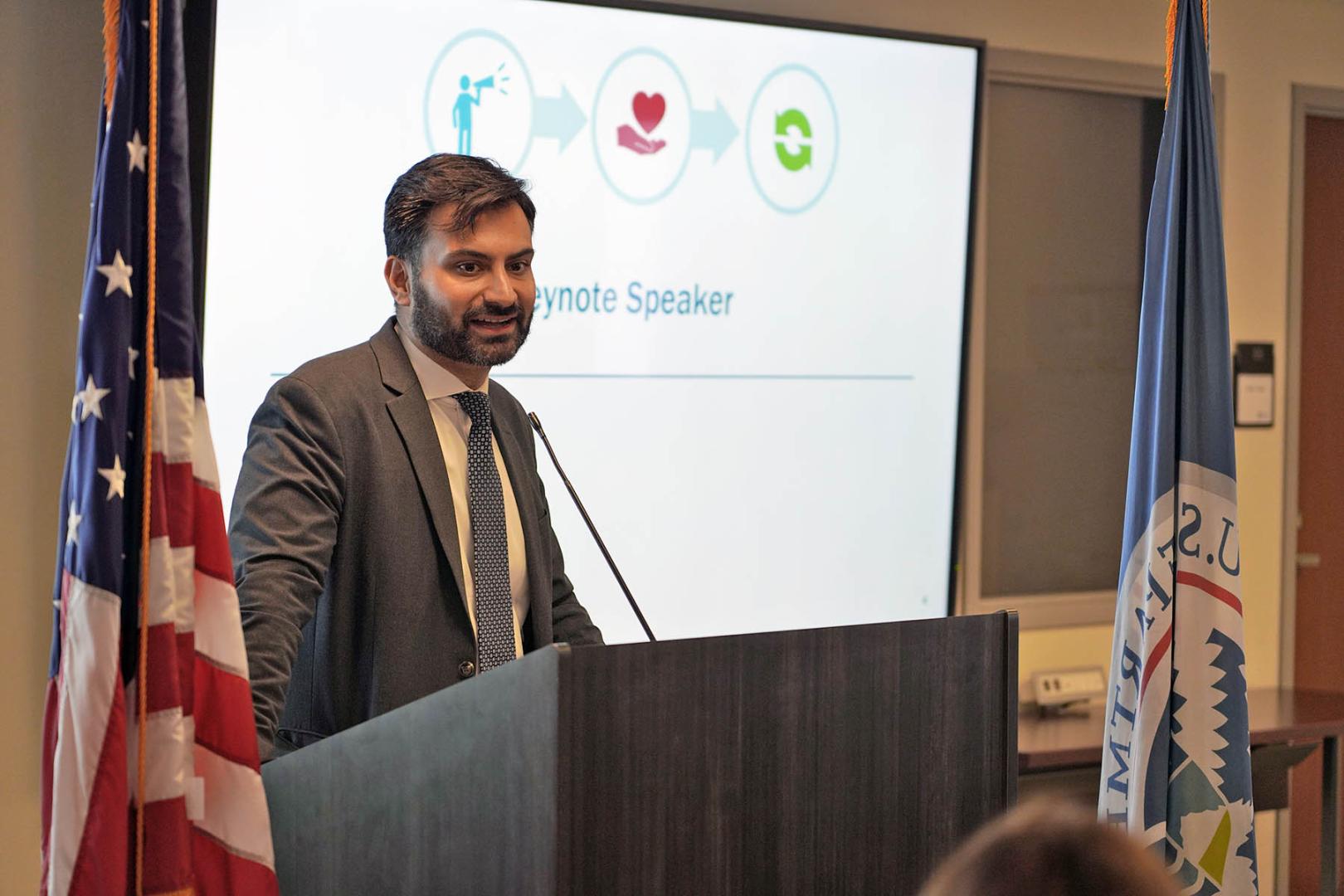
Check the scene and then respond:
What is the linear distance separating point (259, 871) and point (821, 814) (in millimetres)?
667

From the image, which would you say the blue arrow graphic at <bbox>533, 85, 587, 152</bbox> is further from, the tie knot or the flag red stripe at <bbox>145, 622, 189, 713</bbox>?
the flag red stripe at <bbox>145, 622, 189, 713</bbox>

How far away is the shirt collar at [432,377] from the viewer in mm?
2186

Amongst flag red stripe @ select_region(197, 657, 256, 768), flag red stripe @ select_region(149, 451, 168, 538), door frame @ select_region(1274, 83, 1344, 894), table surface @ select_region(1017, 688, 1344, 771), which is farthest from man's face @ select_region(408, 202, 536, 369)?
door frame @ select_region(1274, 83, 1344, 894)

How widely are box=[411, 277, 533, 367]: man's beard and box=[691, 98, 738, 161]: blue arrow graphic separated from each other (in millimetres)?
1552

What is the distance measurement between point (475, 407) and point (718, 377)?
1500 mm

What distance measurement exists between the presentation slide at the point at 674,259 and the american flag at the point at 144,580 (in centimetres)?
135

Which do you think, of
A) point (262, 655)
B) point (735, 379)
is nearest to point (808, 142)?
point (735, 379)

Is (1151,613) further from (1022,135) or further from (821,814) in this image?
(1022,135)

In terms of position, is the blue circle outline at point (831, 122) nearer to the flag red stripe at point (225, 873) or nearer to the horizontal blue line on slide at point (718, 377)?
the horizontal blue line on slide at point (718, 377)

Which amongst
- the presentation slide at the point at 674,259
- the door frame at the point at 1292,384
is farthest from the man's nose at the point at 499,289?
the door frame at the point at 1292,384

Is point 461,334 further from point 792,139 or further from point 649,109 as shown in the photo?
point 792,139

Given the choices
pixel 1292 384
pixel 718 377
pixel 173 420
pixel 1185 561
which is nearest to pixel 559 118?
pixel 718 377

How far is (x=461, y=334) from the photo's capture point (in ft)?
7.00

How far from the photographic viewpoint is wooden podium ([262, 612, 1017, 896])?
4.23 feet
